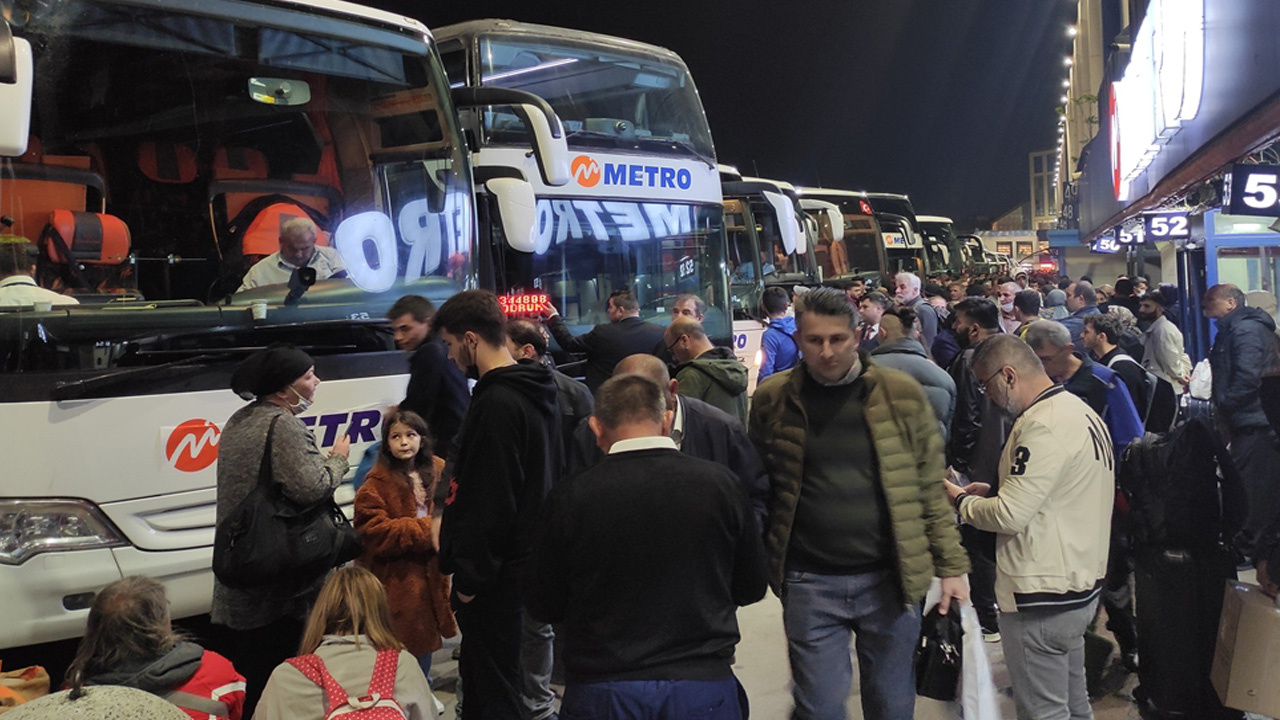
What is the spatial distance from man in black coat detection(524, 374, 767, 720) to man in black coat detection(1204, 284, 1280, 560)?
215 inches

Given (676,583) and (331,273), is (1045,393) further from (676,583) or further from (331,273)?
(331,273)

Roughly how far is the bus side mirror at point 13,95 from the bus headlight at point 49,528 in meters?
1.41

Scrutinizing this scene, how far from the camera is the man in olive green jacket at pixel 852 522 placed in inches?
143

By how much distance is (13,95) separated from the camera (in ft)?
12.6

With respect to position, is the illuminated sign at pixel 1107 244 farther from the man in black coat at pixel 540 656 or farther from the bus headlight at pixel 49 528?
the bus headlight at pixel 49 528

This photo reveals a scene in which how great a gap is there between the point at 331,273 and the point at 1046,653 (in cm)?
371

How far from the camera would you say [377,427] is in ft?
17.6

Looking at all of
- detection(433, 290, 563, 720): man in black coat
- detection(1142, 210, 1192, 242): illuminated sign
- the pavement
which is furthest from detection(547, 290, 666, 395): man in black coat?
detection(1142, 210, 1192, 242): illuminated sign

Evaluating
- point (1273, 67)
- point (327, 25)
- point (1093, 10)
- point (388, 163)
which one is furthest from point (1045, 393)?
point (1093, 10)

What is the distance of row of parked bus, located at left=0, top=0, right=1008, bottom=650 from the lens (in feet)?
13.8

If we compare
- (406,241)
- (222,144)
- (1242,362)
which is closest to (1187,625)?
(1242,362)

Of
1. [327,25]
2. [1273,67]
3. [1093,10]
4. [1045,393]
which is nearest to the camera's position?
[1045,393]

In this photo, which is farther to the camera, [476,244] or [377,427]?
[476,244]

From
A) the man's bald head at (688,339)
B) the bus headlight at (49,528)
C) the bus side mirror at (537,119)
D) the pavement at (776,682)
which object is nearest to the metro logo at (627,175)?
the bus side mirror at (537,119)
